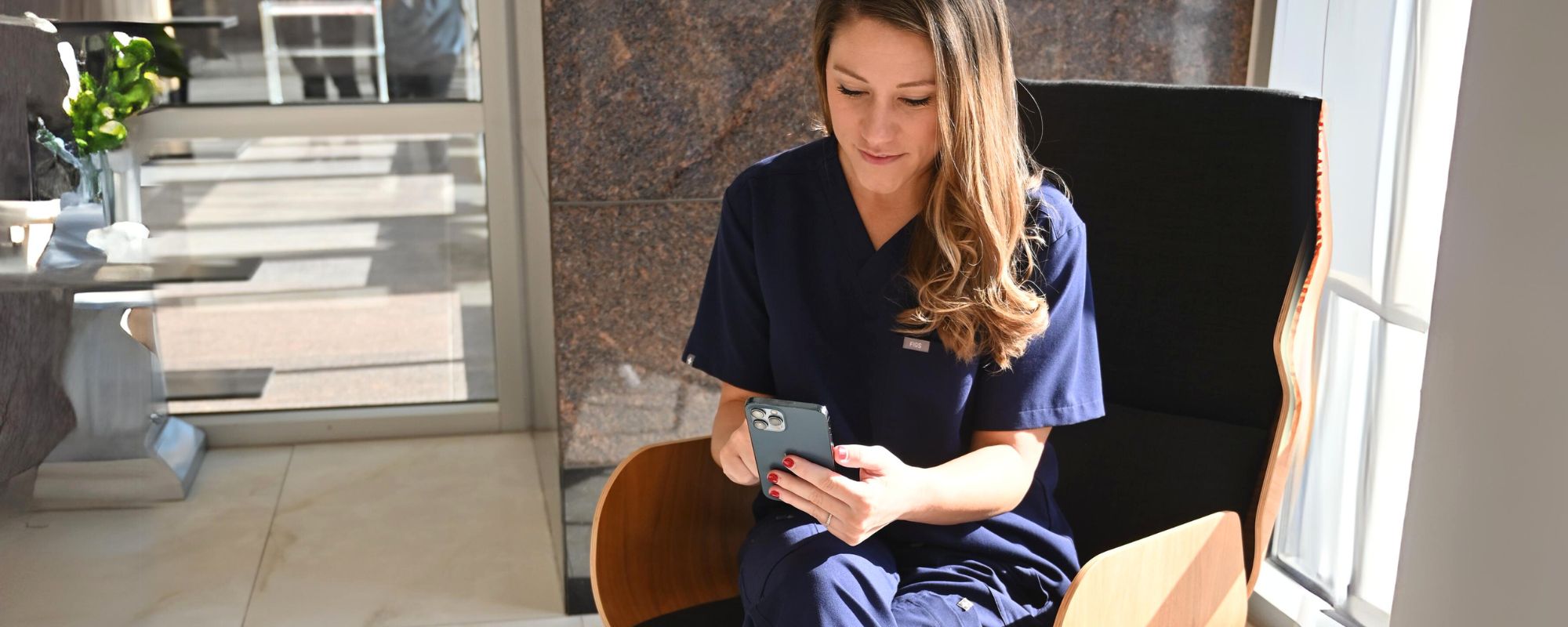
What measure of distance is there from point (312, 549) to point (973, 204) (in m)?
1.84

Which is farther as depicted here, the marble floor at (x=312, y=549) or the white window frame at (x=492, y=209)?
the white window frame at (x=492, y=209)

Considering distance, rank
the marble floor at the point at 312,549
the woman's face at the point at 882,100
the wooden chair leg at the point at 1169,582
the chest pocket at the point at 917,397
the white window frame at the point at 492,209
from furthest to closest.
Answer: the white window frame at the point at 492,209
the marble floor at the point at 312,549
the chest pocket at the point at 917,397
the woman's face at the point at 882,100
the wooden chair leg at the point at 1169,582

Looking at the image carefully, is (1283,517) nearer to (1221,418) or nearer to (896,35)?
(1221,418)

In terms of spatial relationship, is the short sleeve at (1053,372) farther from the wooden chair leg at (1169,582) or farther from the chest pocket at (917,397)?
the wooden chair leg at (1169,582)

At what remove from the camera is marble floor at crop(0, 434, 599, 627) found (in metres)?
2.39

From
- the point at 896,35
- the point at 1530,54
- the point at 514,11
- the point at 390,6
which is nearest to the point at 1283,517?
the point at 1530,54

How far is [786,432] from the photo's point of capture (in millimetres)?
1308

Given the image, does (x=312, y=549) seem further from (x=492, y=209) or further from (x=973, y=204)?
(x=973, y=204)

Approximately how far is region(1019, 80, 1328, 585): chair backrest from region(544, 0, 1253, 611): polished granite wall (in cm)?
58

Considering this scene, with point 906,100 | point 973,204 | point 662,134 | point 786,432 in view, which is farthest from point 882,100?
point 662,134

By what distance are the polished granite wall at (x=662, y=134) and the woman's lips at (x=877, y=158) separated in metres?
0.86

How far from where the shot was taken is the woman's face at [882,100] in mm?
1371

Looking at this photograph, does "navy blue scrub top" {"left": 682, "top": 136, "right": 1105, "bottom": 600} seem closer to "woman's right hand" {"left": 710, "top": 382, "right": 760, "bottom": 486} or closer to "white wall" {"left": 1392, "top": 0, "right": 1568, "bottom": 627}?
"woman's right hand" {"left": 710, "top": 382, "right": 760, "bottom": 486}

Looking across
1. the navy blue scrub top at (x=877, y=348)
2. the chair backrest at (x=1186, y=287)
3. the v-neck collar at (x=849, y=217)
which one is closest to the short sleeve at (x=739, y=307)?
the navy blue scrub top at (x=877, y=348)
